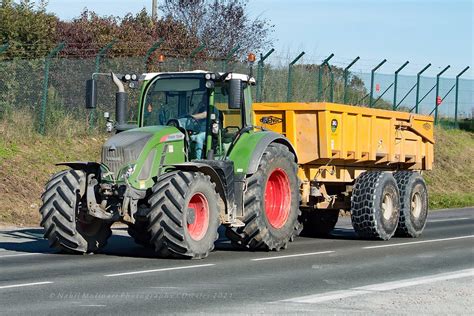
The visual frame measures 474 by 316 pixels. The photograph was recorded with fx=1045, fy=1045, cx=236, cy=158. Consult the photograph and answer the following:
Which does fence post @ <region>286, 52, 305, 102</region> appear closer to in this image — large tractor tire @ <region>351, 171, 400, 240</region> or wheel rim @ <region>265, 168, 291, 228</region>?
large tractor tire @ <region>351, 171, 400, 240</region>

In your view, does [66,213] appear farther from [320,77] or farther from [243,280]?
[320,77]

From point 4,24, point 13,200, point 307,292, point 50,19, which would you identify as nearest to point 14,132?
point 13,200

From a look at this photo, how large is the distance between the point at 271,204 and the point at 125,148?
2.99 meters

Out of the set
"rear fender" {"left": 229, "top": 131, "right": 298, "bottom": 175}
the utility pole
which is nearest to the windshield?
"rear fender" {"left": 229, "top": 131, "right": 298, "bottom": 175}

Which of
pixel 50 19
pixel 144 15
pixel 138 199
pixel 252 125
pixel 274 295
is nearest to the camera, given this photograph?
pixel 274 295

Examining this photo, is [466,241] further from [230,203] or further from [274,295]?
[274,295]

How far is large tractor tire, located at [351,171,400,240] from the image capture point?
18.5 metres

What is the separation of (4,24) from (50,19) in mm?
2776

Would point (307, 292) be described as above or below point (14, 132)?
below

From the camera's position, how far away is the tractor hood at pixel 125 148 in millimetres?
14539

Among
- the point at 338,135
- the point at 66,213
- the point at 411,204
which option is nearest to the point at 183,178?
the point at 66,213

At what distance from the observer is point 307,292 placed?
11.3 m

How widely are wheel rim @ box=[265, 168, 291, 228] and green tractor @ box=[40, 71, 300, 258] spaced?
2 centimetres

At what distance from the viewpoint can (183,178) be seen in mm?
14281
